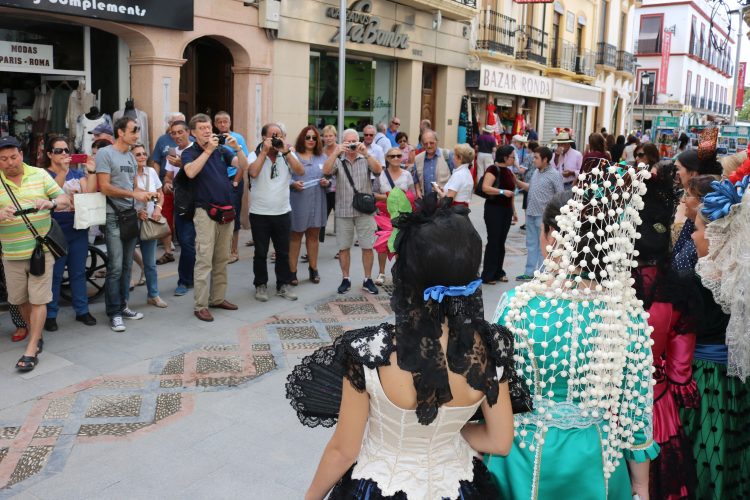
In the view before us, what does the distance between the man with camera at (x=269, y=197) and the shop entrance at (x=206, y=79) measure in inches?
204

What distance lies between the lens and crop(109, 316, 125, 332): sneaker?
20.4ft

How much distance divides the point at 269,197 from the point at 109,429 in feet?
10.7

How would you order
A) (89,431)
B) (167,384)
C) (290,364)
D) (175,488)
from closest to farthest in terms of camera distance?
(175,488) → (89,431) → (167,384) → (290,364)

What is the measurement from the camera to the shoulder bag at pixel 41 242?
5.27m

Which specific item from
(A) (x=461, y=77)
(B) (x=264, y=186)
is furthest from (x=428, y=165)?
(A) (x=461, y=77)

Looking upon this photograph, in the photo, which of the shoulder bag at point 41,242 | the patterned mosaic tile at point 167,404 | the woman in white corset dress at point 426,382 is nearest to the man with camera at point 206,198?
→ the shoulder bag at point 41,242

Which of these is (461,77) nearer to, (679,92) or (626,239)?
(626,239)

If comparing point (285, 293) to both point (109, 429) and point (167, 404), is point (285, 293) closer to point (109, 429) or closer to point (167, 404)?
point (167, 404)

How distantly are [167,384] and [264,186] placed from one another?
2.62 meters

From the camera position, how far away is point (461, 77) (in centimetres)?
1770

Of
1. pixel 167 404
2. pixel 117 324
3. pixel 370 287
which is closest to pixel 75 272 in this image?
pixel 117 324

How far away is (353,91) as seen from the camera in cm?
1483

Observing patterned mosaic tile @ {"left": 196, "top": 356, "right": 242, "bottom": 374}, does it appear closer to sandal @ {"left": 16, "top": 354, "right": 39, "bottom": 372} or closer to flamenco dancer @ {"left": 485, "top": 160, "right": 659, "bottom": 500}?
sandal @ {"left": 16, "top": 354, "right": 39, "bottom": 372}

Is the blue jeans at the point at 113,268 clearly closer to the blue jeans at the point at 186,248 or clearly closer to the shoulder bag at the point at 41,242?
the shoulder bag at the point at 41,242
